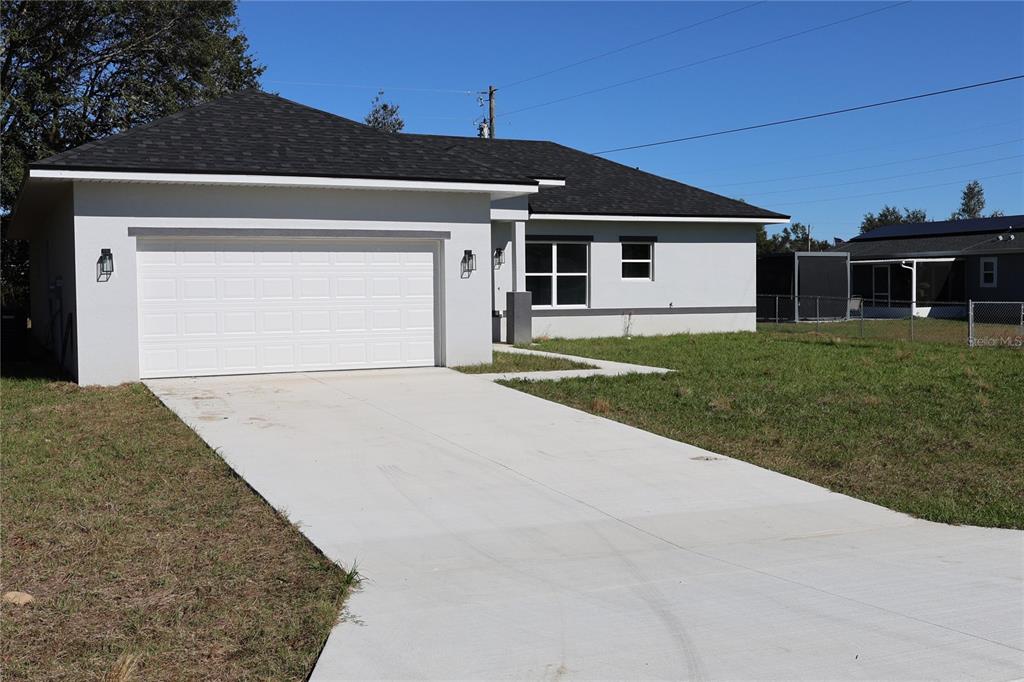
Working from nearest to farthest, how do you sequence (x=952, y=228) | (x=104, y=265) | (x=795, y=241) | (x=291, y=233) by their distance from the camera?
1. (x=104, y=265)
2. (x=291, y=233)
3. (x=952, y=228)
4. (x=795, y=241)

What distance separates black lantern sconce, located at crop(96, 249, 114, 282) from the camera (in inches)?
573

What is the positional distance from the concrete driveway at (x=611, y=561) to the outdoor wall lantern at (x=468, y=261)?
589cm

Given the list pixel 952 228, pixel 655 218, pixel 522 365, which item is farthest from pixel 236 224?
pixel 952 228

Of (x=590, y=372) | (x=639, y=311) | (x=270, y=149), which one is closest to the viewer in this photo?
(x=270, y=149)

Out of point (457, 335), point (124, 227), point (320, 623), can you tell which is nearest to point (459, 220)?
point (457, 335)

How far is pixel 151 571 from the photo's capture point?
20.1ft

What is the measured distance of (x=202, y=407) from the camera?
1257 cm

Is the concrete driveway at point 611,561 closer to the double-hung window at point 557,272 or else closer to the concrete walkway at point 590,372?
the concrete walkway at point 590,372

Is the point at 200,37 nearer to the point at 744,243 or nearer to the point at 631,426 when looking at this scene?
the point at 744,243

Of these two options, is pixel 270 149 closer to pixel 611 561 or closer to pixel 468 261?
pixel 468 261

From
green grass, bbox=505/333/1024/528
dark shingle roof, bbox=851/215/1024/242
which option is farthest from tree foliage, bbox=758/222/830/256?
green grass, bbox=505/333/1024/528

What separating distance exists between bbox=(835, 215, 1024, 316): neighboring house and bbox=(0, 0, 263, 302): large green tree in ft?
88.9

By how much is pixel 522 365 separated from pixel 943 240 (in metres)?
33.5
